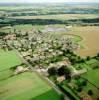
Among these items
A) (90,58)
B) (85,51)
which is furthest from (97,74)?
(85,51)

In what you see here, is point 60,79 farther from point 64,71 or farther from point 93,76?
point 93,76

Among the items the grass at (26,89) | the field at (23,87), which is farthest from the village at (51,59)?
the grass at (26,89)

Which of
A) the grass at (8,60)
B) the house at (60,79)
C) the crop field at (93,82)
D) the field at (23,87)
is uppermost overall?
the crop field at (93,82)

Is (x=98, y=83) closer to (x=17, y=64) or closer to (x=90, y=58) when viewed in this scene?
(x=90, y=58)

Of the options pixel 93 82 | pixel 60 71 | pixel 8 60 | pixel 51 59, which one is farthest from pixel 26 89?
pixel 8 60

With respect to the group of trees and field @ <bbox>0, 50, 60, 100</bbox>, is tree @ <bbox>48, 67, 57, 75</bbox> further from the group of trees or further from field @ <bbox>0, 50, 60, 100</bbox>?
field @ <bbox>0, 50, 60, 100</bbox>

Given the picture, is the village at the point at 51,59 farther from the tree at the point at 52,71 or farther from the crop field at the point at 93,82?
the crop field at the point at 93,82
